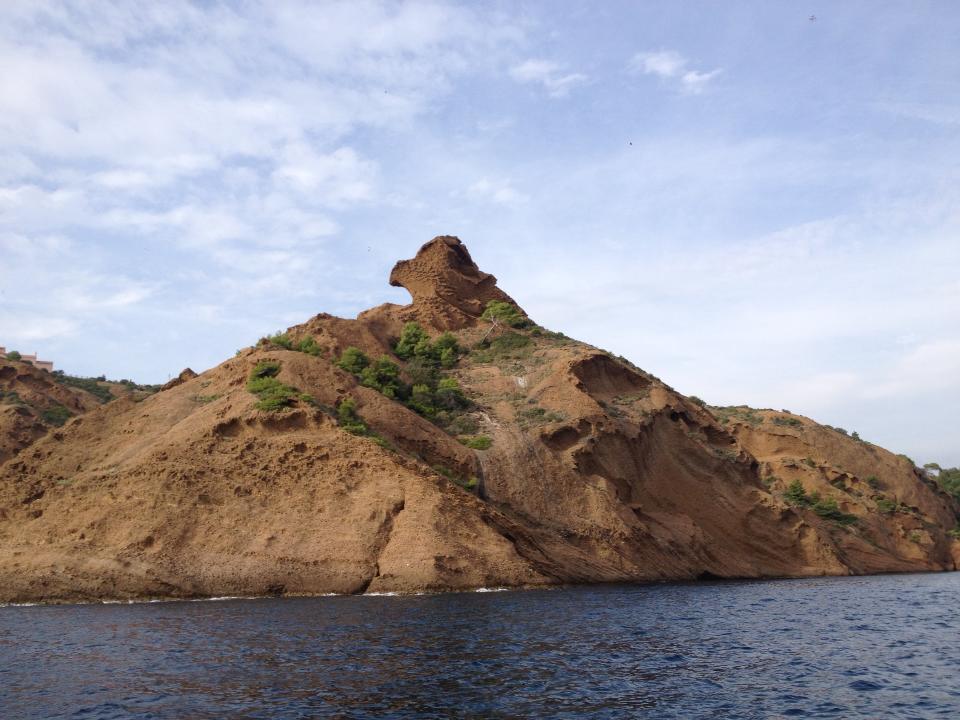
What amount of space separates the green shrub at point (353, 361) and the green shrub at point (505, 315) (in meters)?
16.1

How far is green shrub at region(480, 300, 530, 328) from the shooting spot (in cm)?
6812

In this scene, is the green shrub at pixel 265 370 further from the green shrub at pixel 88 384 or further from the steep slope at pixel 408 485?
the green shrub at pixel 88 384

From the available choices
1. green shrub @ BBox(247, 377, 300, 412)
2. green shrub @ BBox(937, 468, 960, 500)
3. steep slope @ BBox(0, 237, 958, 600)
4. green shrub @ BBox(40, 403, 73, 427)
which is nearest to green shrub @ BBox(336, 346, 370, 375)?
steep slope @ BBox(0, 237, 958, 600)

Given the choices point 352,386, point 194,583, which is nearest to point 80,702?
point 194,583

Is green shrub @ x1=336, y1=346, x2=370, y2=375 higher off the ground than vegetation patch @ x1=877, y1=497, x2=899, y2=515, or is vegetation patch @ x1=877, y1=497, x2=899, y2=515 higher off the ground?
green shrub @ x1=336, y1=346, x2=370, y2=375

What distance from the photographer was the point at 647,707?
16062 mm

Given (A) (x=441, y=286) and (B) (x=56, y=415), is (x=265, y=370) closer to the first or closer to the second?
(A) (x=441, y=286)

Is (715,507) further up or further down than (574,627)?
further up

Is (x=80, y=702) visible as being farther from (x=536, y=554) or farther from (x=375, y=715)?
(x=536, y=554)

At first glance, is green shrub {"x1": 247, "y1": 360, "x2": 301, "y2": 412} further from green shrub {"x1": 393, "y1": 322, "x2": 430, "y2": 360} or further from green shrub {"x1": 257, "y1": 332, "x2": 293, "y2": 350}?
green shrub {"x1": 393, "y1": 322, "x2": 430, "y2": 360}

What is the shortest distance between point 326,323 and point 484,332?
14.0 meters

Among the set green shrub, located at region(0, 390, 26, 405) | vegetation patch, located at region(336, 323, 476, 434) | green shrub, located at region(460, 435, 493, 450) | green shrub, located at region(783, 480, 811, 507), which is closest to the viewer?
green shrub, located at region(460, 435, 493, 450)

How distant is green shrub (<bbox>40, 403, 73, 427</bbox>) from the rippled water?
Answer: 40.4 meters

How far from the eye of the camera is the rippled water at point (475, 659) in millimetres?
16062
